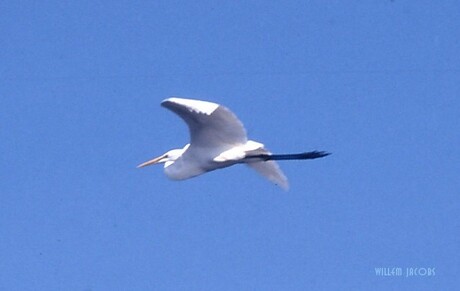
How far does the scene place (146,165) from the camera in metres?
14.1

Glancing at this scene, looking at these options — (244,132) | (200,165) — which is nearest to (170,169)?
(200,165)

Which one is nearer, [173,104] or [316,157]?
[173,104]

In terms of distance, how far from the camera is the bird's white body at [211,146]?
11.3 metres

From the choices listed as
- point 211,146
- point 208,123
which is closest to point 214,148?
point 211,146

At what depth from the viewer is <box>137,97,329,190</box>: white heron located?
1134 cm

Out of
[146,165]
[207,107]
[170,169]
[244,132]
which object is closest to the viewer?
[207,107]

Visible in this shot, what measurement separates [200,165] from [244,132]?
0.87 m

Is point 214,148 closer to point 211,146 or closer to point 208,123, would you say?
point 211,146

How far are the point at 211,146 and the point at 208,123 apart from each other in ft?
1.49

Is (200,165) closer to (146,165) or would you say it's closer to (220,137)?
(220,137)

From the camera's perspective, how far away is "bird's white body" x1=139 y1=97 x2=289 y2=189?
37.1 ft

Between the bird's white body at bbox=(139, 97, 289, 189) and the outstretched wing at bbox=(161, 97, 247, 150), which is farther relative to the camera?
the bird's white body at bbox=(139, 97, 289, 189)

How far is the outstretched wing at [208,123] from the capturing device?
11.1 m

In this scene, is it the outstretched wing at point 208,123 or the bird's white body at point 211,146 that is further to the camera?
the bird's white body at point 211,146
